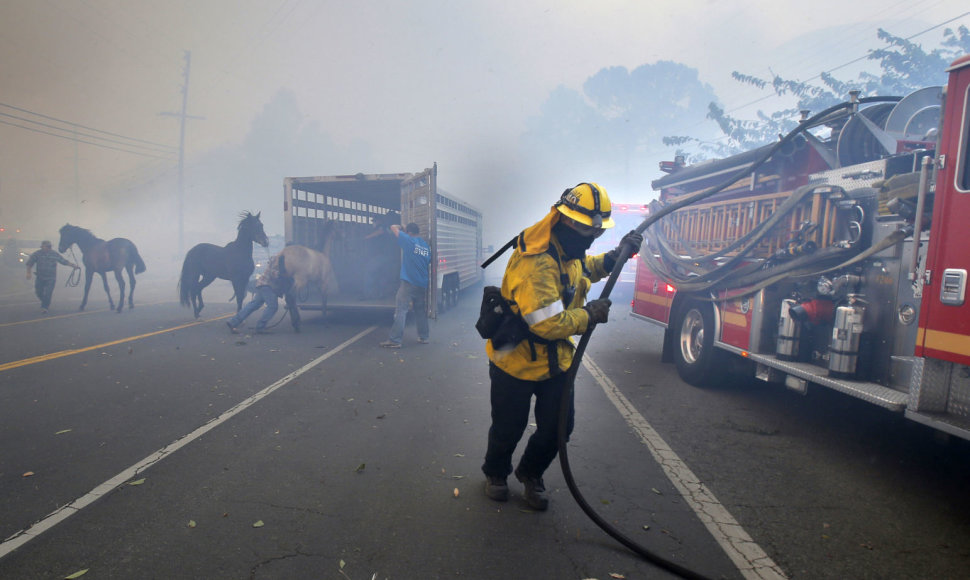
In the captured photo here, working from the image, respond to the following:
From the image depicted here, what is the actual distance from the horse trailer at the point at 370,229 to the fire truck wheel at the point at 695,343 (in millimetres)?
4850

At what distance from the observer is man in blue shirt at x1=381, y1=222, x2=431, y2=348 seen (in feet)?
30.8

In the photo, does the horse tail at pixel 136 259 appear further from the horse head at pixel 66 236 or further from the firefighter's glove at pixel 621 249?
the firefighter's glove at pixel 621 249

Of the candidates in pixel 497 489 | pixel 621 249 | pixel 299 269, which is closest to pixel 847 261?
pixel 621 249

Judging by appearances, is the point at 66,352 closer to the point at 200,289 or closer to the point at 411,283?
the point at 200,289

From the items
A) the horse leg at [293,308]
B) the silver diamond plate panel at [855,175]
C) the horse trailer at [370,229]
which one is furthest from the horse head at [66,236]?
the silver diamond plate panel at [855,175]

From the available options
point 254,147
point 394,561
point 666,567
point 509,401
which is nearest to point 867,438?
point 666,567

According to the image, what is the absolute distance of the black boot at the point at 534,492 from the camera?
3.63m

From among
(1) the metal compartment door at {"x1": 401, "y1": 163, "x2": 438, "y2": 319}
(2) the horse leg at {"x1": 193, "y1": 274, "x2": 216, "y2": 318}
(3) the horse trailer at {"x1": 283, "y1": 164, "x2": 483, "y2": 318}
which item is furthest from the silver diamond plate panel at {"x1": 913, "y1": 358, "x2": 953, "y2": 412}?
(2) the horse leg at {"x1": 193, "y1": 274, "x2": 216, "y2": 318}

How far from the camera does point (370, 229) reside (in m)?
14.9

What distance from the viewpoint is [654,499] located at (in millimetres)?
3799

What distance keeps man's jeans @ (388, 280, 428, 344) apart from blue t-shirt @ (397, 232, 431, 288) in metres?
0.11

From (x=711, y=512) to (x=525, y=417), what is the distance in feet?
4.53

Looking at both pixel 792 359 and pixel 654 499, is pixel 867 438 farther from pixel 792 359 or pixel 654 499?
pixel 654 499

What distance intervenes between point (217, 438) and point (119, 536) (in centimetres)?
167
